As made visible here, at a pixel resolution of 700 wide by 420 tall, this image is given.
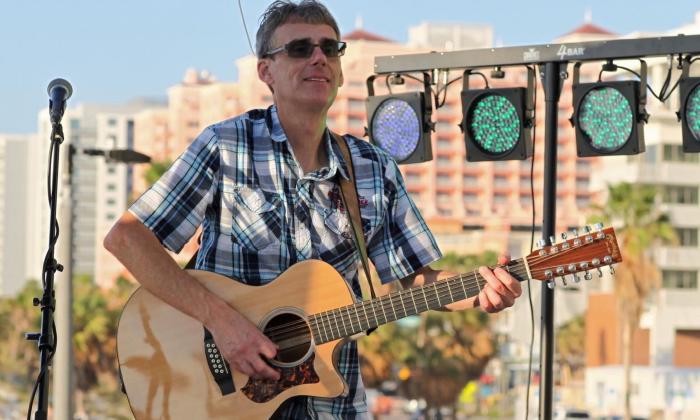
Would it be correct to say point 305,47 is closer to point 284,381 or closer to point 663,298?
point 284,381

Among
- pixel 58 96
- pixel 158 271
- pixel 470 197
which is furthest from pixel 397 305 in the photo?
pixel 470 197

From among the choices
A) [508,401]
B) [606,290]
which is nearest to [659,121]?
[606,290]

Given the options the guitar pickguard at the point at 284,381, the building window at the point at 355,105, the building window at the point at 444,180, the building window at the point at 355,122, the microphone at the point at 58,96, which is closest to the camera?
the guitar pickguard at the point at 284,381

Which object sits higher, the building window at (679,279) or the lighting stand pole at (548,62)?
the lighting stand pole at (548,62)

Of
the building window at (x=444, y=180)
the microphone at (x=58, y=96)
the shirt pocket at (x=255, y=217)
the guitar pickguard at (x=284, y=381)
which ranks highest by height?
the building window at (x=444, y=180)

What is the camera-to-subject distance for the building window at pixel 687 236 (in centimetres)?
7412

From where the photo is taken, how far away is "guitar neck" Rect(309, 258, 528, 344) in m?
4.19

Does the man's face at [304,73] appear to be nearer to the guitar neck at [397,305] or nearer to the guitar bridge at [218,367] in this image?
the guitar neck at [397,305]

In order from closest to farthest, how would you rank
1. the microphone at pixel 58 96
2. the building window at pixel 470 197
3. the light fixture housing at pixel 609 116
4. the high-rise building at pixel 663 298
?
the microphone at pixel 58 96, the light fixture housing at pixel 609 116, the high-rise building at pixel 663 298, the building window at pixel 470 197

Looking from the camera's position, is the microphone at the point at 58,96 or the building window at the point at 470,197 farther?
the building window at the point at 470,197

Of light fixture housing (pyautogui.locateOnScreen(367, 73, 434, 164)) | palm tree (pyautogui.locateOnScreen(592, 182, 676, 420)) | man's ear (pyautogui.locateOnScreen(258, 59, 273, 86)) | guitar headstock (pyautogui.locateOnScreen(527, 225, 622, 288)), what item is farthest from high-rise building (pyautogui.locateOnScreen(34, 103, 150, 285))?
guitar headstock (pyautogui.locateOnScreen(527, 225, 622, 288))

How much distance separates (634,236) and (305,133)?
5362cm

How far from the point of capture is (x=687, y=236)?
7462 centimetres

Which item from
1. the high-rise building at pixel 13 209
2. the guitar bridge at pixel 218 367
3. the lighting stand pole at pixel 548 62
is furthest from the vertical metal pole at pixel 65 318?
the high-rise building at pixel 13 209
